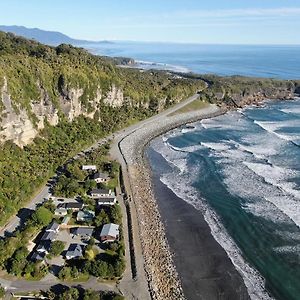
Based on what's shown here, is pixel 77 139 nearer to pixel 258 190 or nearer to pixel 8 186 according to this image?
pixel 8 186

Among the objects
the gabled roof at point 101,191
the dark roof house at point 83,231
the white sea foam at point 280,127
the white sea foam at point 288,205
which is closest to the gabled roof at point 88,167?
the gabled roof at point 101,191

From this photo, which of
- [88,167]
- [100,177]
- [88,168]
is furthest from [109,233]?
[88,167]

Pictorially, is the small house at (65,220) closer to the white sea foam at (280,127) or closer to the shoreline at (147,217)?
the shoreline at (147,217)

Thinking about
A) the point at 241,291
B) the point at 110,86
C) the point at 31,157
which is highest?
the point at 110,86

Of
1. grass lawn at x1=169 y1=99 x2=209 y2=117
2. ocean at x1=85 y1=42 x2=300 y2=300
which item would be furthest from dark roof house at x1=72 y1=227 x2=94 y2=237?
grass lawn at x1=169 y1=99 x2=209 y2=117

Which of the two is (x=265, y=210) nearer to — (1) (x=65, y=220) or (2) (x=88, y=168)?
(1) (x=65, y=220)

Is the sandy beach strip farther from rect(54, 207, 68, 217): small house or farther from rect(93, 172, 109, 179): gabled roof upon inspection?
rect(54, 207, 68, 217): small house

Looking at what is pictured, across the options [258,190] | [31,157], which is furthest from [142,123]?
[258,190]
